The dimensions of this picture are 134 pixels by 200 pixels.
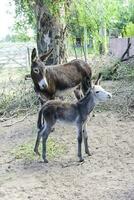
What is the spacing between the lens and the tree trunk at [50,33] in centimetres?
1120

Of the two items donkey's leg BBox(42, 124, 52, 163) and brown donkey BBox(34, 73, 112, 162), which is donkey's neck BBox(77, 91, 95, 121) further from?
donkey's leg BBox(42, 124, 52, 163)

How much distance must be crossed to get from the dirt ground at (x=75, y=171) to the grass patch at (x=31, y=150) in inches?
4.9

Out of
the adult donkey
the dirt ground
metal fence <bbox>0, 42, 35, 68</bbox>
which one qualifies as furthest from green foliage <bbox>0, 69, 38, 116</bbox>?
the dirt ground

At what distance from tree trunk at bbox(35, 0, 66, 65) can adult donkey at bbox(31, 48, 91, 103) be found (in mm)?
1798

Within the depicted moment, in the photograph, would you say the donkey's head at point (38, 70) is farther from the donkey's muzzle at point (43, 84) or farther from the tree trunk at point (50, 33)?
the tree trunk at point (50, 33)

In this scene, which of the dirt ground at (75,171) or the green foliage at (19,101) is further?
the green foliage at (19,101)

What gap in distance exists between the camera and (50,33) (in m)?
11.4

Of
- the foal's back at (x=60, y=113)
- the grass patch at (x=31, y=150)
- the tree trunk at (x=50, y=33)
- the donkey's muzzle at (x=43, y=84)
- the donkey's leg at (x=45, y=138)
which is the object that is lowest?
the grass patch at (x=31, y=150)

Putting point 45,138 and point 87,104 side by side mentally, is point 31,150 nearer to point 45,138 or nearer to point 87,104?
point 45,138

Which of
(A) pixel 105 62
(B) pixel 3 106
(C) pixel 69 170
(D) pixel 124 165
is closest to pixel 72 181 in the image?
(C) pixel 69 170

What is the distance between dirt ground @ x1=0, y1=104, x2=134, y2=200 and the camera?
18.2ft

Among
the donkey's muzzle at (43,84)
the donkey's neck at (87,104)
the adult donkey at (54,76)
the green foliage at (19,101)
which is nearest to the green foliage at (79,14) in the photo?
the green foliage at (19,101)

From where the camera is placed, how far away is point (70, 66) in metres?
9.63

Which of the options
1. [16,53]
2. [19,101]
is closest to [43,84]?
[19,101]
